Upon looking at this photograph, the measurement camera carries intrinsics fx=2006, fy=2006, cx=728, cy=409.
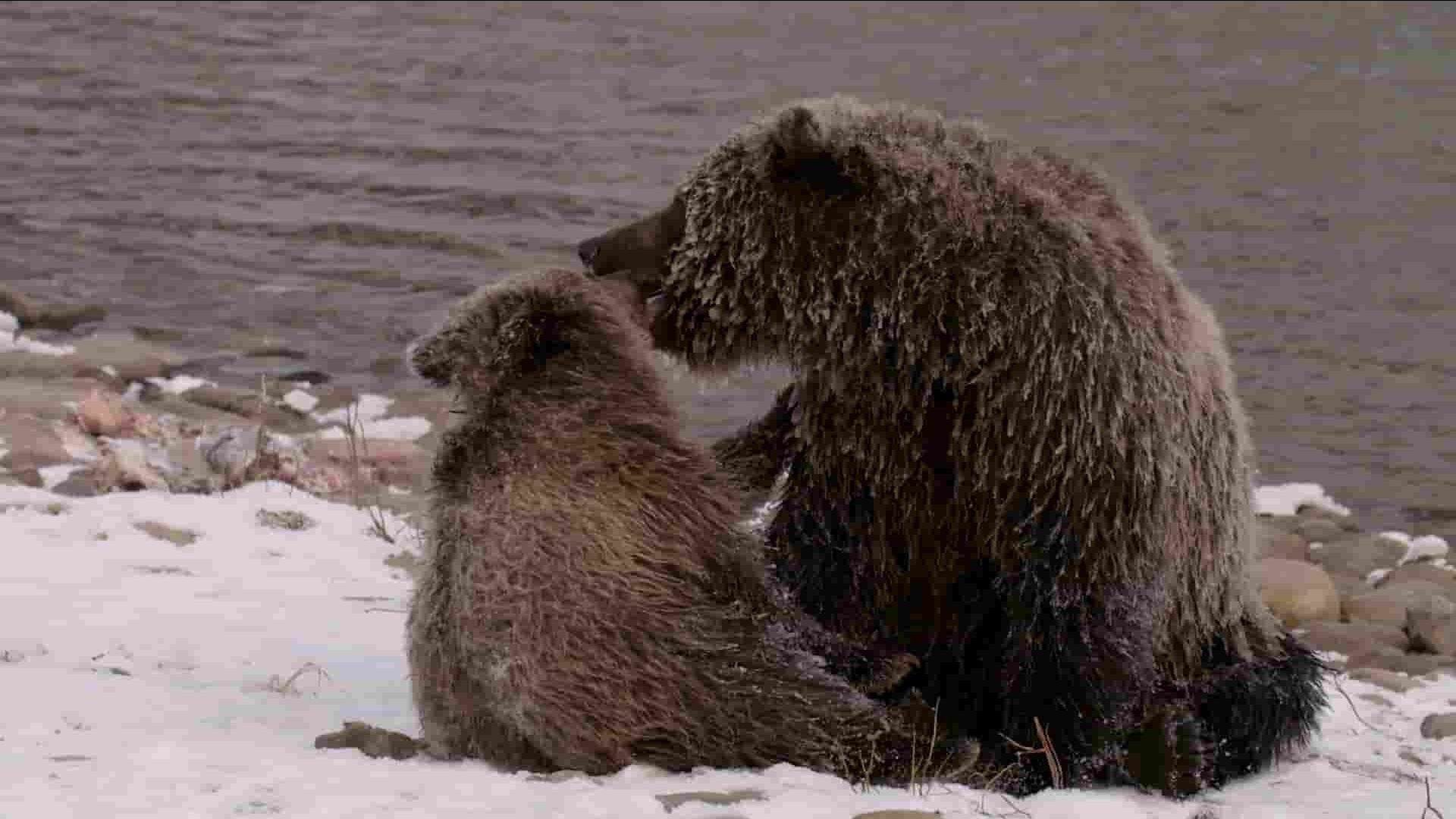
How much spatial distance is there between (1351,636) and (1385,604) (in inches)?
18.9

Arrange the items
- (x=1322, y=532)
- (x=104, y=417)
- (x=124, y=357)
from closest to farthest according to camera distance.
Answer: (x=104, y=417), (x=1322, y=532), (x=124, y=357)

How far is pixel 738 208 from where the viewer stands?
5.23 metres

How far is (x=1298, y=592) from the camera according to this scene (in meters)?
8.14

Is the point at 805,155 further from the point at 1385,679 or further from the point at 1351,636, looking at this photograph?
the point at 1351,636

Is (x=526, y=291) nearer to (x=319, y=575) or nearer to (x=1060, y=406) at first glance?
(x=1060, y=406)

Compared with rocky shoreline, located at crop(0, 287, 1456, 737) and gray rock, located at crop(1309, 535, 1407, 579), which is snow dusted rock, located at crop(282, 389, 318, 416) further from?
gray rock, located at crop(1309, 535, 1407, 579)

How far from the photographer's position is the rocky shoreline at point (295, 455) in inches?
310

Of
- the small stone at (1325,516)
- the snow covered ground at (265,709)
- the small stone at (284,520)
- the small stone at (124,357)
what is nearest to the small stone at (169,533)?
the snow covered ground at (265,709)

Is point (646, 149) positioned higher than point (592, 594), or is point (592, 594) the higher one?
point (646, 149)

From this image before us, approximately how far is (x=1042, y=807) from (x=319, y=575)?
3176mm

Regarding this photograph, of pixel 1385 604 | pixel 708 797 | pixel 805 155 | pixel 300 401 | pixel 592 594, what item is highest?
pixel 805 155

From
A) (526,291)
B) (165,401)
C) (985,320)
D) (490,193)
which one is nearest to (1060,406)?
(985,320)

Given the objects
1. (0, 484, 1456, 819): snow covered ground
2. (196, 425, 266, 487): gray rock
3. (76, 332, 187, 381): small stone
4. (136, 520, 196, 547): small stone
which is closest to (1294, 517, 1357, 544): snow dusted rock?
(0, 484, 1456, 819): snow covered ground

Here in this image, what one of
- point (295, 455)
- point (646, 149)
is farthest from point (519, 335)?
point (646, 149)
